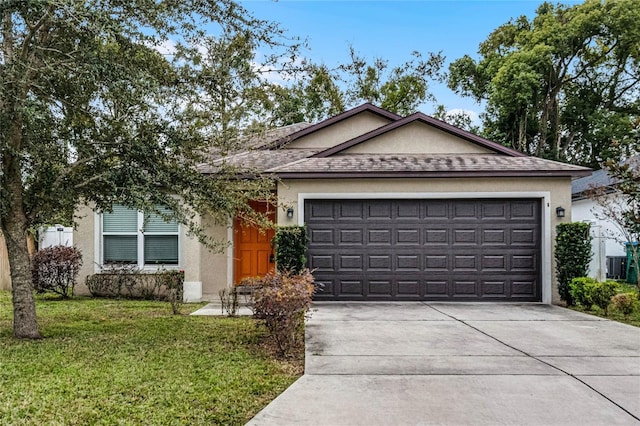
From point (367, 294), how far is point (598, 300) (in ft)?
15.3

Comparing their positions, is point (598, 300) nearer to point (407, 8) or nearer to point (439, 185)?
point (439, 185)

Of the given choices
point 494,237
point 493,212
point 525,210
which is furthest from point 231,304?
point 525,210

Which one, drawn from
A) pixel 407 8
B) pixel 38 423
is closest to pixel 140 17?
pixel 38 423

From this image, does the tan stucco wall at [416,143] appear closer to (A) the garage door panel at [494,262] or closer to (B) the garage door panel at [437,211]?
(B) the garage door panel at [437,211]

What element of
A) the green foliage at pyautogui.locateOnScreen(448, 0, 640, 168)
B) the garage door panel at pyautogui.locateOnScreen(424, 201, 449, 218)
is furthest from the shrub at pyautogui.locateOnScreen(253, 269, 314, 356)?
the green foliage at pyautogui.locateOnScreen(448, 0, 640, 168)

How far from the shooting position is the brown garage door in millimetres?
10633

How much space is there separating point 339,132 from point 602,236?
8.24 metres

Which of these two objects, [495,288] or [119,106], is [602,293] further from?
[119,106]

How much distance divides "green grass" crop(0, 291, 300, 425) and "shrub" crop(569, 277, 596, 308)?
6640 mm

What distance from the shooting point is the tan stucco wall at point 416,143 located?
12.1 metres

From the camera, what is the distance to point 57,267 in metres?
11.2

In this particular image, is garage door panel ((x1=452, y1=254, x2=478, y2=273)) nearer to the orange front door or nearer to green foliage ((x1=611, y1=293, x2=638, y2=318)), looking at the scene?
green foliage ((x1=611, y1=293, x2=638, y2=318))

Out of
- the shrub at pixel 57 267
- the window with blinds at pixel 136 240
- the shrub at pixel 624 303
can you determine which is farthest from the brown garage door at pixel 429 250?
the shrub at pixel 57 267

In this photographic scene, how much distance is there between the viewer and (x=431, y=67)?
2981 centimetres
